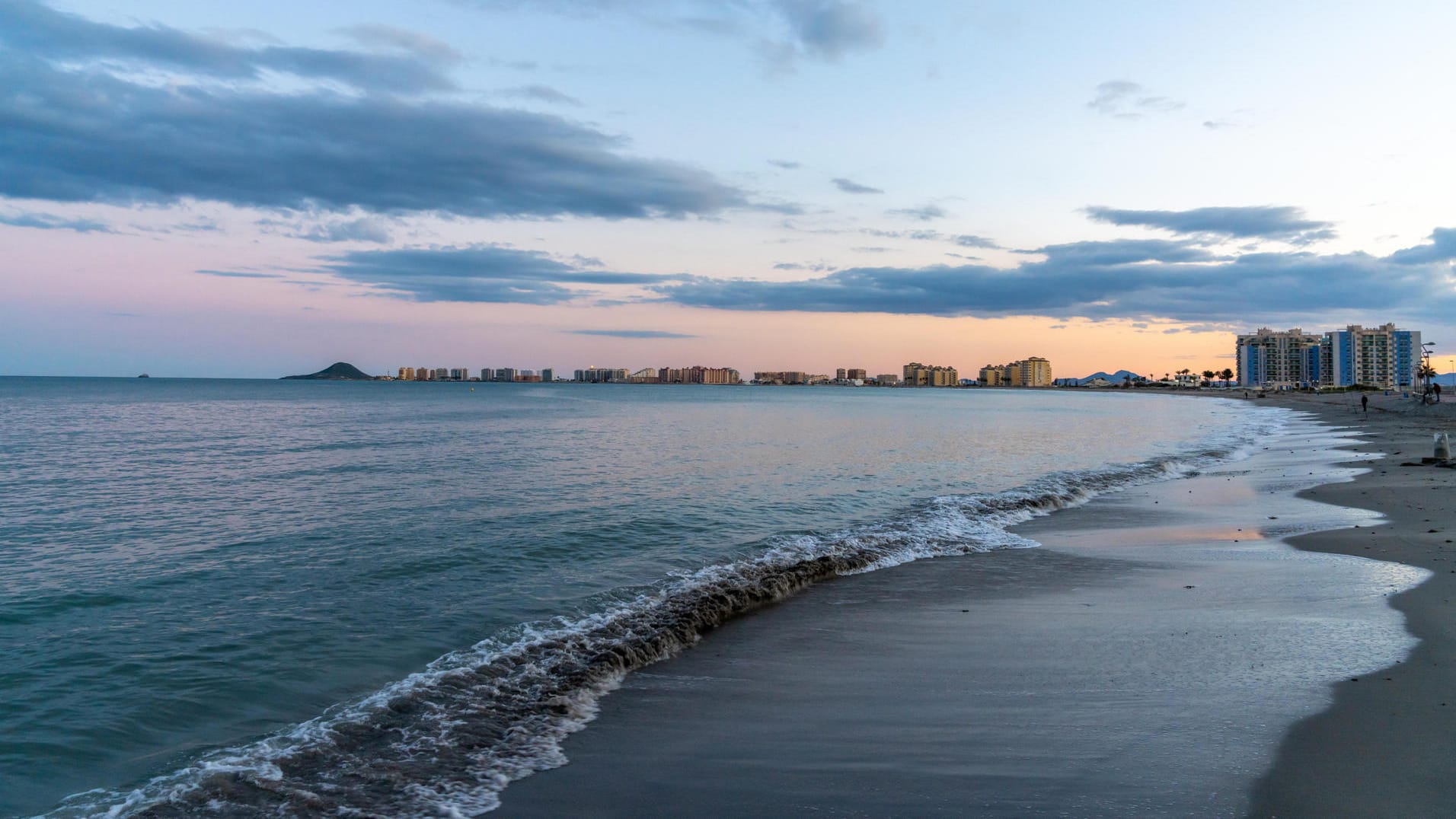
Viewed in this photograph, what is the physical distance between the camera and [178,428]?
44219 millimetres

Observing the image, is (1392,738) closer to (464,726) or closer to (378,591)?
(464,726)

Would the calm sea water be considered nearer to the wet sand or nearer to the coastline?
the wet sand

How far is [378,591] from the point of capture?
10.0 meters

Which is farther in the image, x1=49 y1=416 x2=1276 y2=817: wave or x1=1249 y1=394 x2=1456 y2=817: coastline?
x1=49 y1=416 x2=1276 y2=817: wave

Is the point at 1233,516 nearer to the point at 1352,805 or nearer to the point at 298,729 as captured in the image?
the point at 1352,805

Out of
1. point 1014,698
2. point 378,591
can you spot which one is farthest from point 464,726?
point 378,591

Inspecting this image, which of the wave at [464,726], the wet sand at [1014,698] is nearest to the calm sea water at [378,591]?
the wave at [464,726]

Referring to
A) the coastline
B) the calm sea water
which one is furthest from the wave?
the coastline

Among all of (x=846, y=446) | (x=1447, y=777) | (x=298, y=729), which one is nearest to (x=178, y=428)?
(x=846, y=446)

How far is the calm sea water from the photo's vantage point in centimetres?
557

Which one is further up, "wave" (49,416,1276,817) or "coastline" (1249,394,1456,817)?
"coastline" (1249,394,1456,817)

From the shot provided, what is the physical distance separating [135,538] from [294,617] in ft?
21.8

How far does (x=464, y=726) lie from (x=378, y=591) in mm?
4576

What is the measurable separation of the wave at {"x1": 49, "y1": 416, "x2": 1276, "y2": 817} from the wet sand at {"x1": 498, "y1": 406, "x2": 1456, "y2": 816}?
349 millimetres
